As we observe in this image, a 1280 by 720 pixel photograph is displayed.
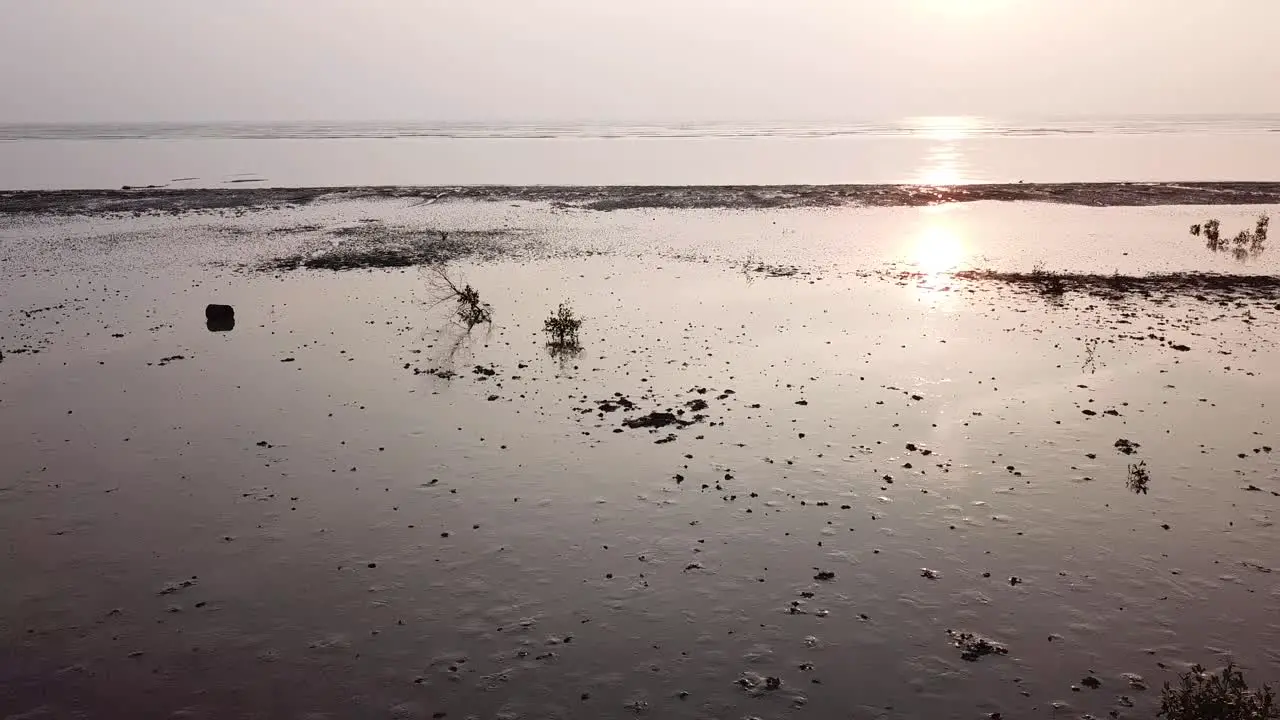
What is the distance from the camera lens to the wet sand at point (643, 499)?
39.7 feet

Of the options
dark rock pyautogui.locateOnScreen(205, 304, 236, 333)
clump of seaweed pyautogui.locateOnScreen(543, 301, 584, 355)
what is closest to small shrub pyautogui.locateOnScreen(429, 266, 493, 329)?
clump of seaweed pyautogui.locateOnScreen(543, 301, 584, 355)

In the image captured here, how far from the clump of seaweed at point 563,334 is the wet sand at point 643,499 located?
0.83m

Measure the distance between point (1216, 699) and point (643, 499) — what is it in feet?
33.3

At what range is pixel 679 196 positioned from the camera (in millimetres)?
68312

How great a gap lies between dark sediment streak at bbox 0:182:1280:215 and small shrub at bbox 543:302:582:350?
35.2 m

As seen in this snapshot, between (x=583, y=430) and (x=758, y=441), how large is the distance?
4.51 m

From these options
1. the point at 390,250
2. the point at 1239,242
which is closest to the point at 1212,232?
the point at 1239,242

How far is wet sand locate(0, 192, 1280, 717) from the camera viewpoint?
12.1 m

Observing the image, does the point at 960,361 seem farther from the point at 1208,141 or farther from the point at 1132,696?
the point at 1208,141

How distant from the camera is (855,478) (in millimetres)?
17875

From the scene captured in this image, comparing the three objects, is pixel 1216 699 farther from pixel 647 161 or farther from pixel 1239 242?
pixel 647 161

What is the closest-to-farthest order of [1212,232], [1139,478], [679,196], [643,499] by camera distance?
[643,499] → [1139,478] → [1212,232] → [679,196]

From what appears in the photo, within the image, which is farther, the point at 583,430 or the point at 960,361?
the point at 960,361

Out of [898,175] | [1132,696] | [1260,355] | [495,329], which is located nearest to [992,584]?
[1132,696]
